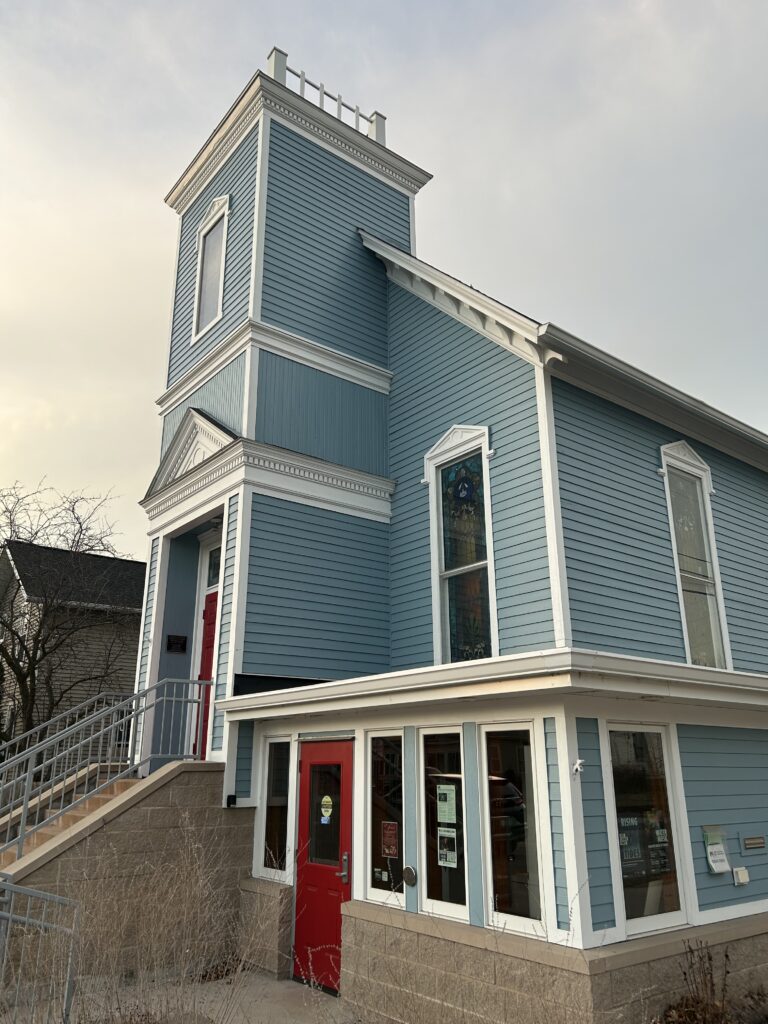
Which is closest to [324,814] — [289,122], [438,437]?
[438,437]

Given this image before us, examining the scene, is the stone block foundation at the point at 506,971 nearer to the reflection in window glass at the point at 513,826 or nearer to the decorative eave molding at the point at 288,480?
the reflection in window glass at the point at 513,826

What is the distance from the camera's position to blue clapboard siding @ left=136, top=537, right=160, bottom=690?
10.7m

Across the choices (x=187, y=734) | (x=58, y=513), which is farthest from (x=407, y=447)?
(x=58, y=513)

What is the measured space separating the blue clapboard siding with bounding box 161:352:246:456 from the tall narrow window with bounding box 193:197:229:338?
43.5 inches

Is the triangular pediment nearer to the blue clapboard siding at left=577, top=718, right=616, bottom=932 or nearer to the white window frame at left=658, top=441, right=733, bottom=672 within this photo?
the white window frame at left=658, top=441, right=733, bottom=672

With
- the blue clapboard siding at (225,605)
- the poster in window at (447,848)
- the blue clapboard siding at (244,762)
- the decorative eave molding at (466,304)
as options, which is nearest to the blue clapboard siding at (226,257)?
the decorative eave molding at (466,304)

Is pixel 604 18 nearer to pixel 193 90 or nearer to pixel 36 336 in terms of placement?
pixel 193 90

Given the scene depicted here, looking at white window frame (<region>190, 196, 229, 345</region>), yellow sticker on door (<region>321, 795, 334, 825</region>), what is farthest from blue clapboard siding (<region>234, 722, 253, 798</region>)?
white window frame (<region>190, 196, 229, 345</region>)

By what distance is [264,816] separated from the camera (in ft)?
26.9

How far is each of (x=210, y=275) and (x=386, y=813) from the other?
9124mm

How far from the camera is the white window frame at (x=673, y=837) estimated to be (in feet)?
17.7

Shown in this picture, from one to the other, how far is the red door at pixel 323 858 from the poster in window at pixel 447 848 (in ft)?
4.02

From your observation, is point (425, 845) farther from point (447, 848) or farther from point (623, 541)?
point (623, 541)

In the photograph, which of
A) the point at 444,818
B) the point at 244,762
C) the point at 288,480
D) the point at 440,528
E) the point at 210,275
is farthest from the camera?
the point at 210,275
